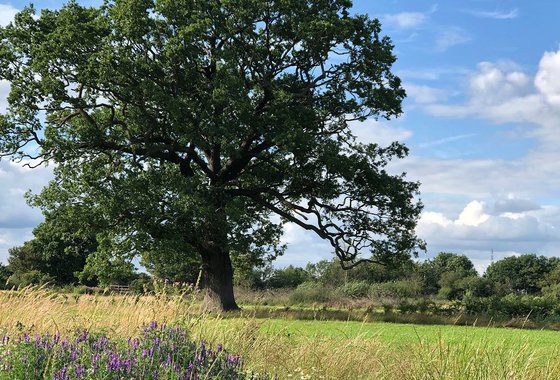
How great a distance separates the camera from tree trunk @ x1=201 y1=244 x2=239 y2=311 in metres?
23.8

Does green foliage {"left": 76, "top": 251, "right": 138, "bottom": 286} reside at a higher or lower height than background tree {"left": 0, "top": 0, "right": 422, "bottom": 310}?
lower

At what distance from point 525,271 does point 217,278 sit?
6712cm

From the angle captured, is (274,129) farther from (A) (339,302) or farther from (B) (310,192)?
(A) (339,302)

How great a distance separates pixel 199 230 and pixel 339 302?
965 centimetres

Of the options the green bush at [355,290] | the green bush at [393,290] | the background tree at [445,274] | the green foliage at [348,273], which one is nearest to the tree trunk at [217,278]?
the green bush at [393,290]

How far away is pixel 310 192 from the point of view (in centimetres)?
2441

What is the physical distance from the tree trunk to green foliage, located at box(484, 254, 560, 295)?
60906 mm

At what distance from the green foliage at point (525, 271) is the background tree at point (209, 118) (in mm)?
59553

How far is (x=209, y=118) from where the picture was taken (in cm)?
2148

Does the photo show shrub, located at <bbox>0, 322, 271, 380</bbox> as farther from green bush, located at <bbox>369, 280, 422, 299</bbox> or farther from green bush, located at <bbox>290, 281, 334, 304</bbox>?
green bush, located at <bbox>369, 280, 422, 299</bbox>

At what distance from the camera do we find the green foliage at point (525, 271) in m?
78.5

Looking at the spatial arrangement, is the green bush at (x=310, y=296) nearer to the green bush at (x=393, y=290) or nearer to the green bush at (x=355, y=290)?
the green bush at (x=355, y=290)

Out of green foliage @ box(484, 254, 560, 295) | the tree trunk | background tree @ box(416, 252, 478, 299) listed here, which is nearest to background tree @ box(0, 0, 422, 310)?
the tree trunk

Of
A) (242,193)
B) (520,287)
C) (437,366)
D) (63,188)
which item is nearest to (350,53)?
(242,193)
